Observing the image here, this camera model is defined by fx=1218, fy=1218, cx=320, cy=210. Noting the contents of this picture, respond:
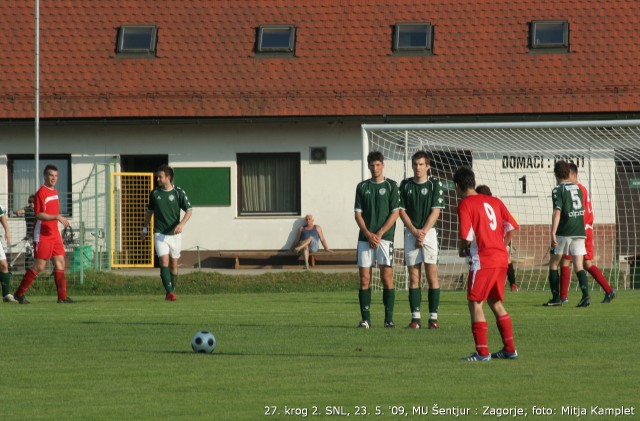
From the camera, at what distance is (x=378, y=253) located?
1430 centimetres

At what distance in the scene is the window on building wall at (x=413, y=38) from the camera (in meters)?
30.1

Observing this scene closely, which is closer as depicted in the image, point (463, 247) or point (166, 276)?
point (463, 247)

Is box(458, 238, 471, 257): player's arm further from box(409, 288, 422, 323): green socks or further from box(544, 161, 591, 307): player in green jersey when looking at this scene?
box(544, 161, 591, 307): player in green jersey

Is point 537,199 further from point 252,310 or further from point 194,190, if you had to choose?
point 252,310

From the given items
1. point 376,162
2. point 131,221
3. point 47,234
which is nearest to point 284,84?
point 131,221

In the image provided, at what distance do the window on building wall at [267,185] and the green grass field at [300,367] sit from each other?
1319 cm

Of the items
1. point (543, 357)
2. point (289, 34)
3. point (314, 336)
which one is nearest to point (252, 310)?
point (314, 336)

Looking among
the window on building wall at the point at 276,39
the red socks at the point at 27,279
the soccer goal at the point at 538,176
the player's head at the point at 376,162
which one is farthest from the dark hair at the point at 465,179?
the window on building wall at the point at 276,39

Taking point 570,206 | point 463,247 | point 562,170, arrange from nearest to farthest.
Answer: point 463,247 → point 562,170 → point 570,206

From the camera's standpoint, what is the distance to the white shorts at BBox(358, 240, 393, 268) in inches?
561

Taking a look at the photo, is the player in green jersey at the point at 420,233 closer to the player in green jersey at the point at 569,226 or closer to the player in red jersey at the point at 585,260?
the player in green jersey at the point at 569,226

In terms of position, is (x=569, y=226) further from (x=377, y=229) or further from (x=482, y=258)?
(x=482, y=258)

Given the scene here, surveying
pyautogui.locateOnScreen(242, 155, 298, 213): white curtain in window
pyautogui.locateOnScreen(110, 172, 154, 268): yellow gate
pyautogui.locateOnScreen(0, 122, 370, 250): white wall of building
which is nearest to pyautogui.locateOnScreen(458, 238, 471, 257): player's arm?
pyautogui.locateOnScreen(110, 172, 154, 268): yellow gate

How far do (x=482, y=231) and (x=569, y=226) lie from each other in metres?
7.38
